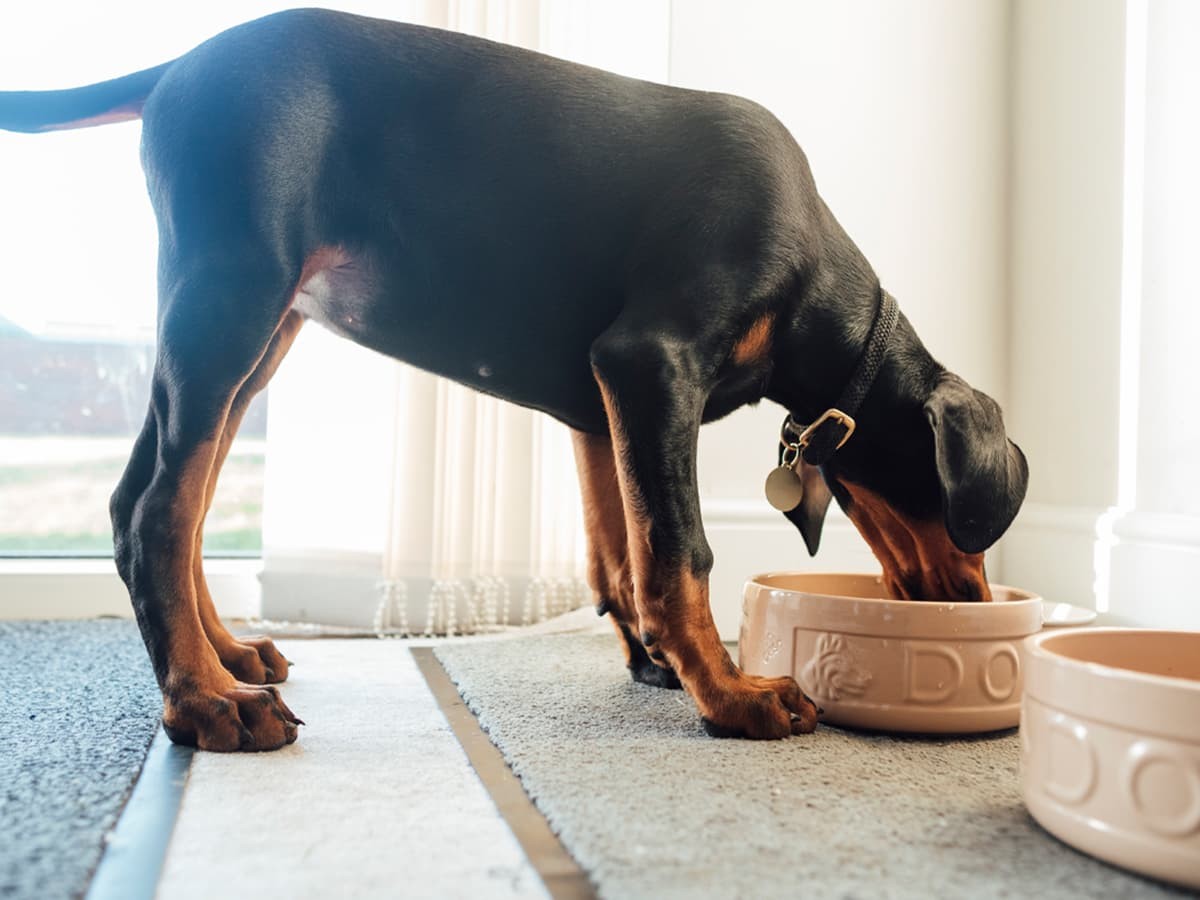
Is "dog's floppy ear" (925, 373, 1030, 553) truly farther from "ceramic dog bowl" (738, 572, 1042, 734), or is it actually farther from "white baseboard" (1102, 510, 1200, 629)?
"white baseboard" (1102, 510, 1200, 629)

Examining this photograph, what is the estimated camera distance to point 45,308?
2.44 metres

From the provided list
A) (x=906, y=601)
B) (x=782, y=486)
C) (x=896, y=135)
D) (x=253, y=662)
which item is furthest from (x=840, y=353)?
(x=896, y=135)

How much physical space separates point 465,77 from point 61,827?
39.4 inches

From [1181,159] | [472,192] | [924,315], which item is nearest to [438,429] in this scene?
[472,192]

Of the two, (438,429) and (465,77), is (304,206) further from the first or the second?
(438,429)

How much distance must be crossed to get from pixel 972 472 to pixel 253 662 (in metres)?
1.01

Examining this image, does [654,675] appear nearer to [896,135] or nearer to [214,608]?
[214,608]

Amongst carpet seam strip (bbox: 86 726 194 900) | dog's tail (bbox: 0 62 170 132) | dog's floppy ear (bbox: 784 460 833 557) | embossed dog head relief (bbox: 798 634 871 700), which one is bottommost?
carpet seam strip (bbox: 86 726 194 900)

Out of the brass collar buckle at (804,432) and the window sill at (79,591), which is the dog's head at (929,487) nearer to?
the brass collar buckle at (804,432)

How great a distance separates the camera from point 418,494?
223cm

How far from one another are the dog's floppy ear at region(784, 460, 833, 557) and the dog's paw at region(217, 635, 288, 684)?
785 mm

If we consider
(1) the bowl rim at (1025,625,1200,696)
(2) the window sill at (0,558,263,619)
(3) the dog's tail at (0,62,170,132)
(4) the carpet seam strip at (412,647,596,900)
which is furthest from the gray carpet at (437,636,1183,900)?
(2) the window sill at (0,558,263,619)

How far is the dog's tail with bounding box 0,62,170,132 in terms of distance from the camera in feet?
4.50

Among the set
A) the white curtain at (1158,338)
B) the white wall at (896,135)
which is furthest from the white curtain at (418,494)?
the white curtain at (1158,338)
